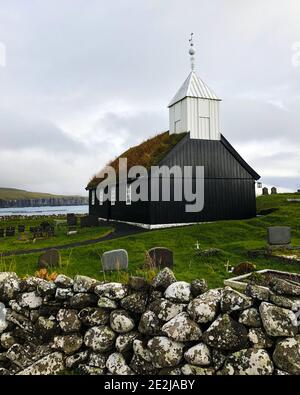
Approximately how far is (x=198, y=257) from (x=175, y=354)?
9.36 meters

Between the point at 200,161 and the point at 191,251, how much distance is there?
1181cm

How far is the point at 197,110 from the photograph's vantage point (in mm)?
26016

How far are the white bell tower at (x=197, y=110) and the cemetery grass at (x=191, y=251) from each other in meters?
7.94

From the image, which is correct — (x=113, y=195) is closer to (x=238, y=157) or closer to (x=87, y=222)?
(x=87, y=222)

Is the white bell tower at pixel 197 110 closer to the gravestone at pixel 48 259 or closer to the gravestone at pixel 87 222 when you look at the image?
the gravestone at pixel 87 222

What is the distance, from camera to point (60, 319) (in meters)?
5.15

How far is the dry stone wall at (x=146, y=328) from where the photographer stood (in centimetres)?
404

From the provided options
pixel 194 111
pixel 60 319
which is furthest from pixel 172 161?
pixel 60 319

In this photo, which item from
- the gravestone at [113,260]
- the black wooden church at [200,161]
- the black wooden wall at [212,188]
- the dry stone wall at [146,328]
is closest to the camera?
the dry stone wall at [146,328]

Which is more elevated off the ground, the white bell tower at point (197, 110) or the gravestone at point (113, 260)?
the white bell tower at point (197, 110)

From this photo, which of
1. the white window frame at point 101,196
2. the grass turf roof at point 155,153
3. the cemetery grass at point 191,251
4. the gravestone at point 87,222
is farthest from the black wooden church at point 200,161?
the white window frame at point 101,196

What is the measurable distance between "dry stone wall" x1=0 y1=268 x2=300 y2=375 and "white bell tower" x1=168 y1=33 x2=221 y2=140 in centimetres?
2196

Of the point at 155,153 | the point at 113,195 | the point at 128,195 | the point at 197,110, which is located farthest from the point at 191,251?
the point at 113,195

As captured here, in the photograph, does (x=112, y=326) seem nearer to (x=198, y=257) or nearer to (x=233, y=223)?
(x=198, y=257)
